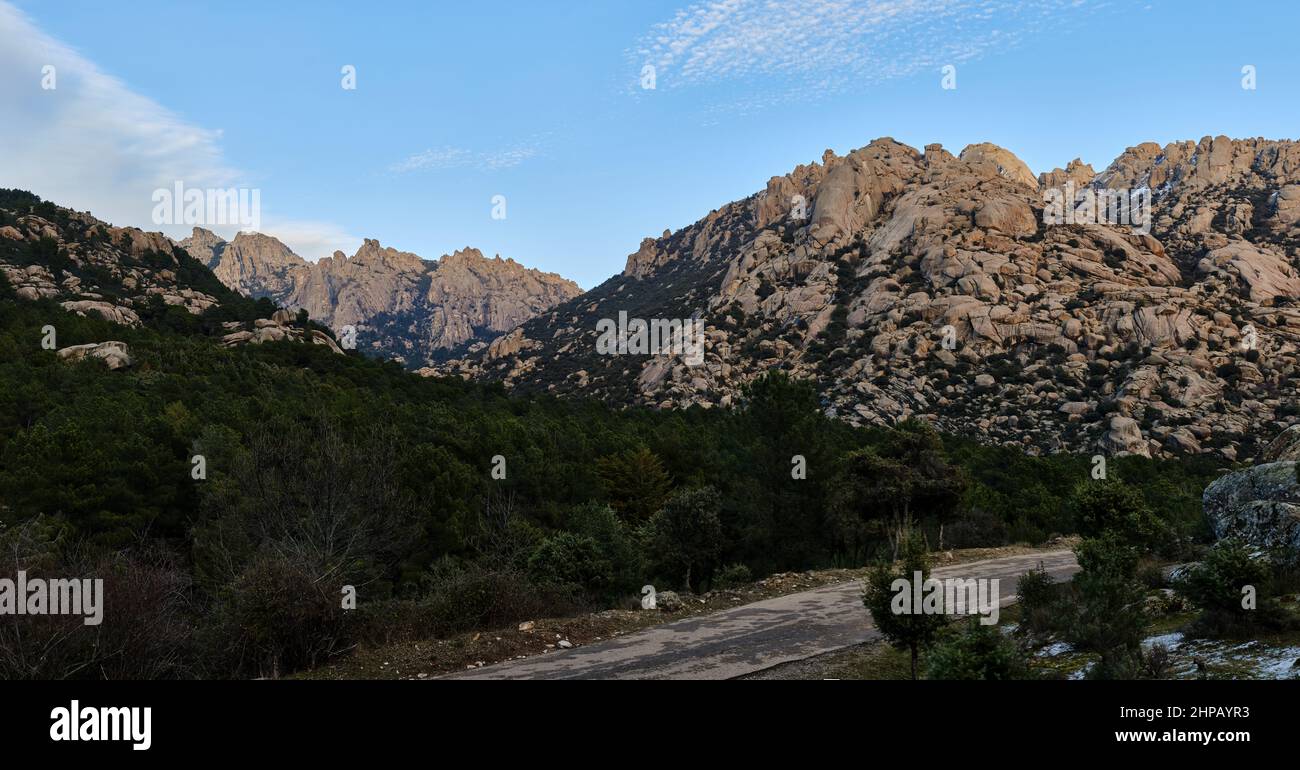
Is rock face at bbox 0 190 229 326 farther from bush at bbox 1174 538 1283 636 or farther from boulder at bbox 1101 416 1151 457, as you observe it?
boulder at bbox 1101 416 1151 457

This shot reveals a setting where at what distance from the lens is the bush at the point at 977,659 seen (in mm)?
6965

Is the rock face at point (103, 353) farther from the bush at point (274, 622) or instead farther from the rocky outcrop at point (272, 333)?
the bush at point (274, 622)

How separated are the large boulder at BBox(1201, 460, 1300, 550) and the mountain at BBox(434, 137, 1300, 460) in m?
52.6

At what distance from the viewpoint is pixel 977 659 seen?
6.99m

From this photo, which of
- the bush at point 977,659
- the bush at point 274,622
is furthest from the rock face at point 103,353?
the bush at point 977,659

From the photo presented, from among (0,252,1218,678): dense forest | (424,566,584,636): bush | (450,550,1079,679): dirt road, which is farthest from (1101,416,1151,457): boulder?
(424,566,584,636): bush

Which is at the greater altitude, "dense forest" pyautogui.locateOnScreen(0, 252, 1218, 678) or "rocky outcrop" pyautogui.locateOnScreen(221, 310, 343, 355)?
"rocky outcrop" pyautogui.locateOnScreen(221, 310, 343, 355)

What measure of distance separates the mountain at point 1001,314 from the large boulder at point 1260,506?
52.6 metres

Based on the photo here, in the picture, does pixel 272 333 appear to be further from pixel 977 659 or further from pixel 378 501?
pixel 977 659

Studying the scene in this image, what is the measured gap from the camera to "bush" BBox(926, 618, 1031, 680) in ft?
22.9

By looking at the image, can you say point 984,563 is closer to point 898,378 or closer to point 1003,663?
point 1003,663

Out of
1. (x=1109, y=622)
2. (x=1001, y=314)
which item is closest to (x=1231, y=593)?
(x=1109, y=622)

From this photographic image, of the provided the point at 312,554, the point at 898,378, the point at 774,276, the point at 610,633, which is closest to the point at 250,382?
the point at 312,554

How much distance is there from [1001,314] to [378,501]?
264ft
